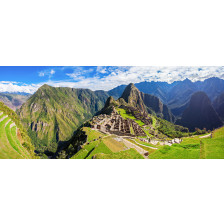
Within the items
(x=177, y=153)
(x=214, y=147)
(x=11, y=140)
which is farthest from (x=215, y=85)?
(x=11, y=140)

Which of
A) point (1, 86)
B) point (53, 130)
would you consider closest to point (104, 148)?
point (1, 86)

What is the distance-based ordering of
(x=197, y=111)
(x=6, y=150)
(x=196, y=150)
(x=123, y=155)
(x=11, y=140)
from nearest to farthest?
1. (x=6, y=150)
2. (x=11, y=140)
3. (x=123, y=155)
4. (x=196, y=150)
5. (x=197, y=111)

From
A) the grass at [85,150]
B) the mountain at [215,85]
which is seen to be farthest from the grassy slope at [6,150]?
the mountain at [215,85]

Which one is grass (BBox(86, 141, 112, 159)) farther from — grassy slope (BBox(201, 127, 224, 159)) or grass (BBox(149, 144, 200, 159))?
grassy slope (BBox(201, 127, 224, 159))

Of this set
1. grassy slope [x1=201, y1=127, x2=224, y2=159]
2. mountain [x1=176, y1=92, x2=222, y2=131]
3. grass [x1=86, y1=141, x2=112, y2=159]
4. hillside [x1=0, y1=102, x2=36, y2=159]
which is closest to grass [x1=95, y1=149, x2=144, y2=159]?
grass [x1=86, y1=141, x2=112, y2=159]

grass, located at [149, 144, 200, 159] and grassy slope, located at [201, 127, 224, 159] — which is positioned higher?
grassy slope, located at [201, 127, 224, 159]

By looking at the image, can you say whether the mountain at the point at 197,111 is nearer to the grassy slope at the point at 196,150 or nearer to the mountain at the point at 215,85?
the mountain at the point at 215,85

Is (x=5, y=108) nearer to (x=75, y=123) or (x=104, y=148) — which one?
(x=104, y=148)

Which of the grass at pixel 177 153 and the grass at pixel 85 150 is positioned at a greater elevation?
the grass at pixel 177 153

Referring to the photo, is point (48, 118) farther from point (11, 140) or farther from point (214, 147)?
point (214, 147)
